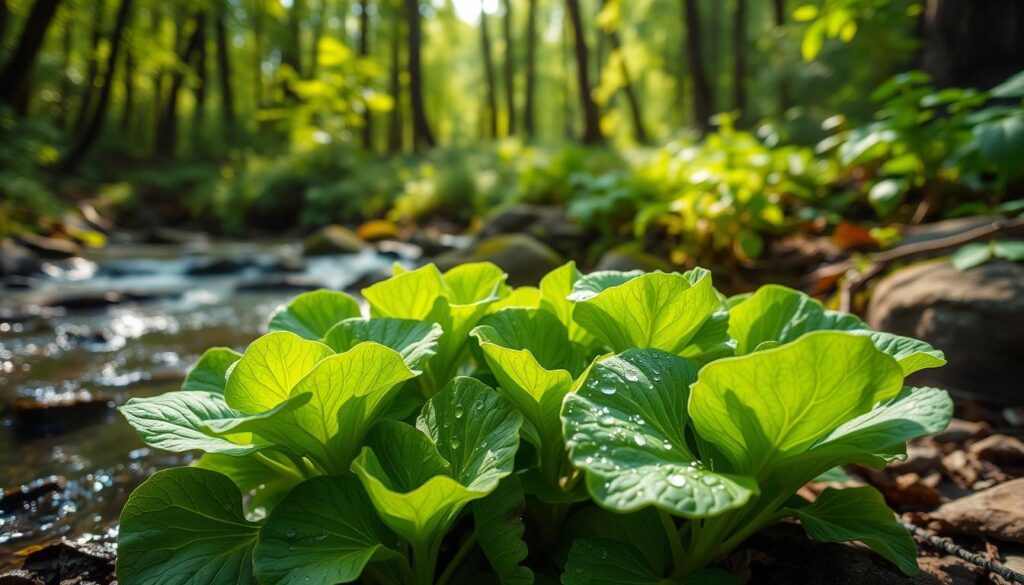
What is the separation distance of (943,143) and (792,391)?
10.9ft

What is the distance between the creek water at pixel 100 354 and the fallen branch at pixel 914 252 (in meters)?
3.11

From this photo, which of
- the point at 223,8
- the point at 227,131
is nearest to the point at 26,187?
the point at 223,8

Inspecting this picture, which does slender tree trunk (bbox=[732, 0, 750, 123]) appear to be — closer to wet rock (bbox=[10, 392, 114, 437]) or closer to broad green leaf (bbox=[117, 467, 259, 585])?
wet rock (bbox=[10, 392, 114, 437])

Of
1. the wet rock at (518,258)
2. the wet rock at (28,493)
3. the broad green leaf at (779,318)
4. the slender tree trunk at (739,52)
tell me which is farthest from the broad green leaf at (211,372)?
the slender tree trunk at (739,52)

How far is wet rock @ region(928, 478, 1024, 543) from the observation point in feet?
4.45

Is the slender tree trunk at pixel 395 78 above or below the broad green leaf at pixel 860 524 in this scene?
above

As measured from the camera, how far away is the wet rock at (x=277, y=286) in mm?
6230

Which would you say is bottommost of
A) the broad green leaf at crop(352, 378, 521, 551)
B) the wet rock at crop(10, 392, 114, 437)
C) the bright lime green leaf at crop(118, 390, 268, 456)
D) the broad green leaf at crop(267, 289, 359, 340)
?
the wet rock at crop(10, 392, 114, 437)

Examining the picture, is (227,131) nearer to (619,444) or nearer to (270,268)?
(270,268)

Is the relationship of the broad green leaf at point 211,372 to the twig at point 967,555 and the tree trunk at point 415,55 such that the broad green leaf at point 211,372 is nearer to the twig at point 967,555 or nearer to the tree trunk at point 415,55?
the twig at point 967,555

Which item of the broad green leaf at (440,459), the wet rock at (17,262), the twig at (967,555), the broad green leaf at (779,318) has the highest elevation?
the wet rock at (17,262)

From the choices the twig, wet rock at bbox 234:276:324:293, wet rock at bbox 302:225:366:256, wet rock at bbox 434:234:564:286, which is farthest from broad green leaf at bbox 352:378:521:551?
wet rock at bbox 302:225:366:256

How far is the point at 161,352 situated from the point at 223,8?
19730mm

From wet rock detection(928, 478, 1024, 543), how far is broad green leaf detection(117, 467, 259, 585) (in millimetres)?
1658
